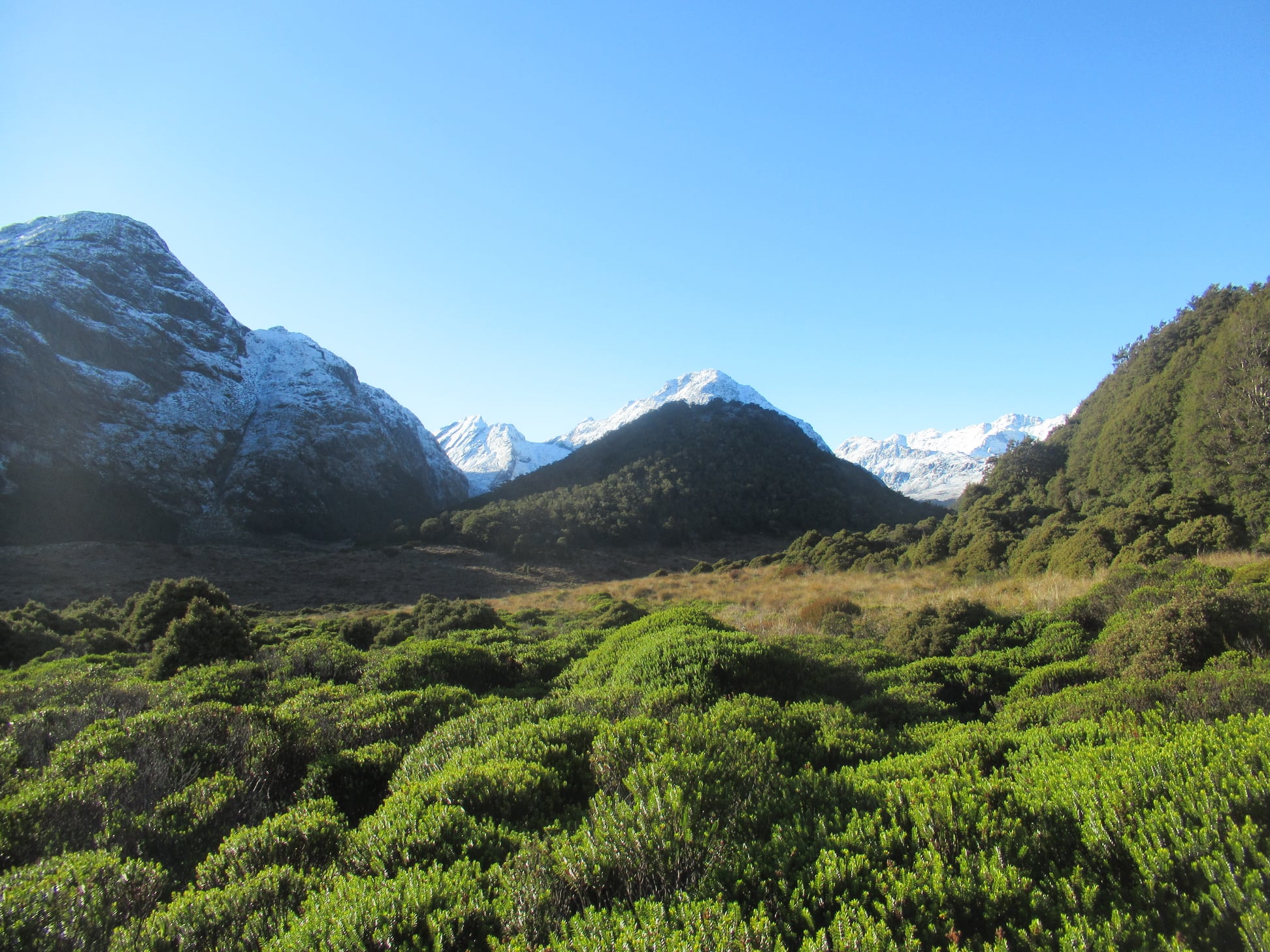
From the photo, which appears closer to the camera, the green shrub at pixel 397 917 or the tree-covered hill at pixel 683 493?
the green shrub at pixel 397 917

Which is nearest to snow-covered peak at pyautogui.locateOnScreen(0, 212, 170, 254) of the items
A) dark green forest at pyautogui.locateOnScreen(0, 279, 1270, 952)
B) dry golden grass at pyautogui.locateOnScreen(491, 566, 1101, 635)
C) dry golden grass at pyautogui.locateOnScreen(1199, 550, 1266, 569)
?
dry golden grass at pyautogui.locateOnScreen(491, 566, 1101, 635)

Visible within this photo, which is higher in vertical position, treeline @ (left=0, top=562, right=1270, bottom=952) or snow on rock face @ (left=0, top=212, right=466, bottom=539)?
snow on rock face @ (left=0, top=212, right=466, bottom=539)

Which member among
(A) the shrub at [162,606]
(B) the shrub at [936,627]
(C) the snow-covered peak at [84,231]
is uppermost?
(C) the snow-covered peak at [84,231]

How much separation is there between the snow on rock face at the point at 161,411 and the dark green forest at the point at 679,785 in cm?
5414

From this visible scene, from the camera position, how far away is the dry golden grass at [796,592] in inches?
534

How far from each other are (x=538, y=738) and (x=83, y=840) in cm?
340

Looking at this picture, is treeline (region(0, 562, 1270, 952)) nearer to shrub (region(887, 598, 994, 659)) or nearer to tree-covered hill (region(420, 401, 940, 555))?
shrub (region(887, 598, 994, 659))

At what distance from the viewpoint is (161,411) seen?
202 ft

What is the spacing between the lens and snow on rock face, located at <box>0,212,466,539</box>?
51844mm

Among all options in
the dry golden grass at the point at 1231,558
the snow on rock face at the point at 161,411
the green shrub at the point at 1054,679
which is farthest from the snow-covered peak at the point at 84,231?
the dry golden grass at the point at 1231,558

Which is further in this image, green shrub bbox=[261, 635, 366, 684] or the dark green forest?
green shrub bbox=[261, 635, 366, 684]

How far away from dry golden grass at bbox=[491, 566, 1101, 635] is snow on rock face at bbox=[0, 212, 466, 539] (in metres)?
48.0

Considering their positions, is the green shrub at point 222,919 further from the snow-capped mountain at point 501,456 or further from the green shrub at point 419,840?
the snow-capped mountain at point 501,456

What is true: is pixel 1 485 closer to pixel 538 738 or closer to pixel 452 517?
pixel 452 517
